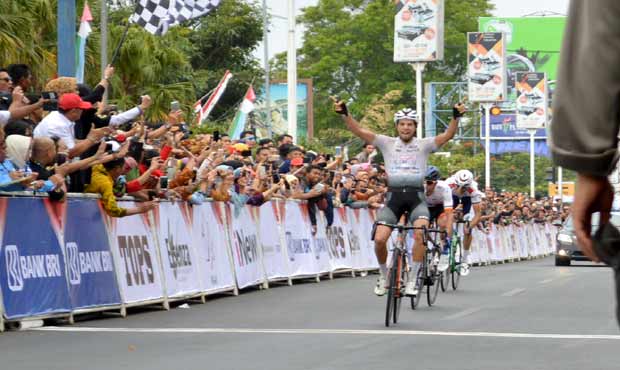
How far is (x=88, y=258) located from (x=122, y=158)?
1.22m

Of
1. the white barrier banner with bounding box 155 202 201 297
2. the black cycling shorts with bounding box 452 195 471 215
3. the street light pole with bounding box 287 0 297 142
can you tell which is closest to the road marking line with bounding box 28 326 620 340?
the white barrier banner with bounding box 155 202 201 297

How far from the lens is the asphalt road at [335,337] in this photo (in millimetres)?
10219

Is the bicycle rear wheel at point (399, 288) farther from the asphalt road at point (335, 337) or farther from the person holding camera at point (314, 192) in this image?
the person holding camera at point (314, 192)

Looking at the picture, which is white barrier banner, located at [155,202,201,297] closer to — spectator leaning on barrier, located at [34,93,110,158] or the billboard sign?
spectator leaning on barrier, located at [34,93,110,158]

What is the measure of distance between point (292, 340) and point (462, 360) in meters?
2.15

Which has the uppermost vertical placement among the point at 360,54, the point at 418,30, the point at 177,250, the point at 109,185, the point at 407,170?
the point at 360,54

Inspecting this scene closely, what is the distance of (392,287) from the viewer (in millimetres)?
13867

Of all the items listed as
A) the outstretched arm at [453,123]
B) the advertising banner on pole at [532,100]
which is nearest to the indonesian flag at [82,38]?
A: the outstretched arm at [453,123]

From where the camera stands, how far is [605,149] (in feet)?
8.75

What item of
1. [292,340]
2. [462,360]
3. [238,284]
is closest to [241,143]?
[238,284]

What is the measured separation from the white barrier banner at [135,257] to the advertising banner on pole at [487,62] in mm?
39783

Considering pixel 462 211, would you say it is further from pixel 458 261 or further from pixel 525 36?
pixel 525 36

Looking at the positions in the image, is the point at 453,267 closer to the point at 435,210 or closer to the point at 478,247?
the point at 435,210

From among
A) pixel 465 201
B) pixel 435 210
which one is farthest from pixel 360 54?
pixel 435 210
